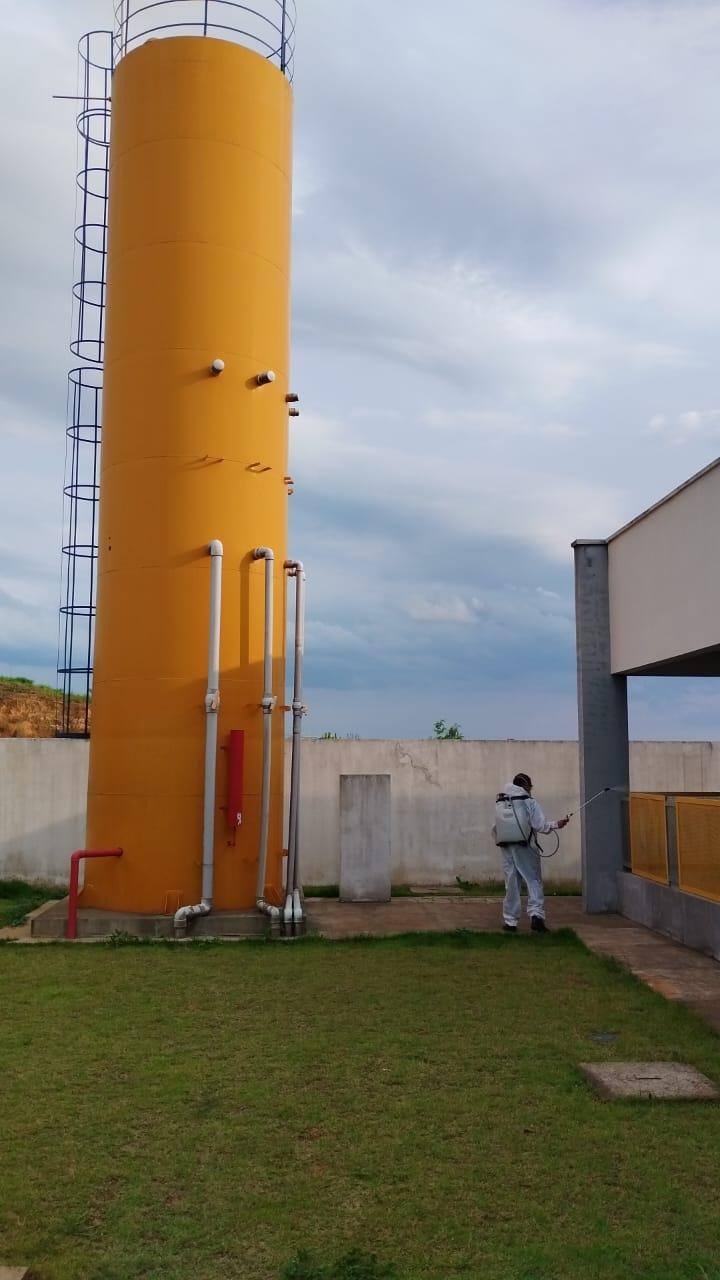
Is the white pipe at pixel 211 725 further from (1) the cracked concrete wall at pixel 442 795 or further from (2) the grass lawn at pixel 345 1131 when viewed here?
(1) the cracked concrete wall at pixel 442 795

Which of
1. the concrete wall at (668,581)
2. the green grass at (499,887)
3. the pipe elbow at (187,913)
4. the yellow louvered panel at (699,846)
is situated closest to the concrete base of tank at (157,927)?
the pipe elbow at (187,913)

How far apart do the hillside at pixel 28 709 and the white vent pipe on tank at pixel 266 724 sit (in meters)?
17.3

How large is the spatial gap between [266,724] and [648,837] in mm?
4861

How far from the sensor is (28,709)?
103ft

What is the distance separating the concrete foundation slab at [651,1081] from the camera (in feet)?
19.9

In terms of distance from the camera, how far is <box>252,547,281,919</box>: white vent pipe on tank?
11.8 metres

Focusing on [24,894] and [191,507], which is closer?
[191,507]

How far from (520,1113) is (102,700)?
779 centimetres

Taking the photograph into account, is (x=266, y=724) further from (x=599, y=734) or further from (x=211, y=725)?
(x=599, y=734)

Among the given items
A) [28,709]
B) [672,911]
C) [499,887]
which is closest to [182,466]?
[672,911]

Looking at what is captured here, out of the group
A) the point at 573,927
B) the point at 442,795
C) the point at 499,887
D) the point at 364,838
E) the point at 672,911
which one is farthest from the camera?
the point at 442,795

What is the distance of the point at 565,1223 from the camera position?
4516 millimetres

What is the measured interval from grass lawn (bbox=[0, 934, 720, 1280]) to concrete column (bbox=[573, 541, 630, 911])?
444cm

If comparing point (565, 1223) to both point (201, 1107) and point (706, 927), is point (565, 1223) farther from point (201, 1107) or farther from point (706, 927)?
point (706, 927)
